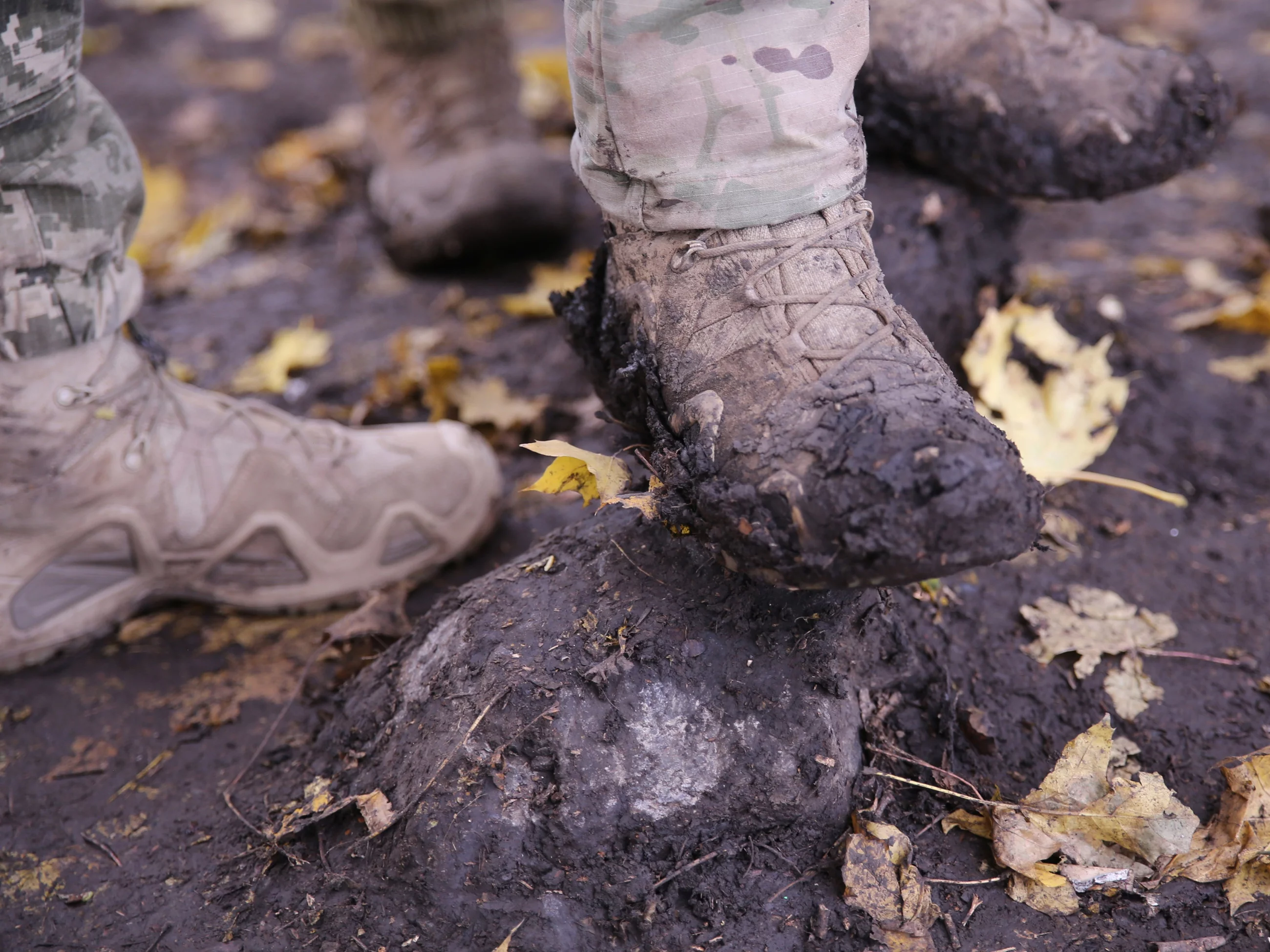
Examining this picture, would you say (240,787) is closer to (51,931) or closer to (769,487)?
(51,931)

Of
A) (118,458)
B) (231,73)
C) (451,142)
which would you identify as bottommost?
(118,458)

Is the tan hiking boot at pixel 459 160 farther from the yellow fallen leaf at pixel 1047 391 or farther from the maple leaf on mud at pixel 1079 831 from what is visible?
the maple leaf on mud at pixel 1079 831

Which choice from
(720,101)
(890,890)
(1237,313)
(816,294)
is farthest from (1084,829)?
(1237,313)

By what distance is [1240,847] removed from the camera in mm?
1253

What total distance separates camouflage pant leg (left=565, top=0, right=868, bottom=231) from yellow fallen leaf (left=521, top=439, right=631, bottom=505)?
326mm

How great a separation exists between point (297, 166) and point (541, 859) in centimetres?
347

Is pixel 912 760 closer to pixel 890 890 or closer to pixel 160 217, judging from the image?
pixel 890 890

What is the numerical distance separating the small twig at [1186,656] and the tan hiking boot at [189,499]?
124 cm

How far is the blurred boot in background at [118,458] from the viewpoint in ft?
4.94

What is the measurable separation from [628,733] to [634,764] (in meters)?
0.04

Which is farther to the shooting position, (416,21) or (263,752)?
(416,21)

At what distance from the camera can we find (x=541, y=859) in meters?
1.21

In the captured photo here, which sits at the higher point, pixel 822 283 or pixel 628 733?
pixel 822 283

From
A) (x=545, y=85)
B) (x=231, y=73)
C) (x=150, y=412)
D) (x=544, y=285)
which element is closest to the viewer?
(x=150, y=412)
